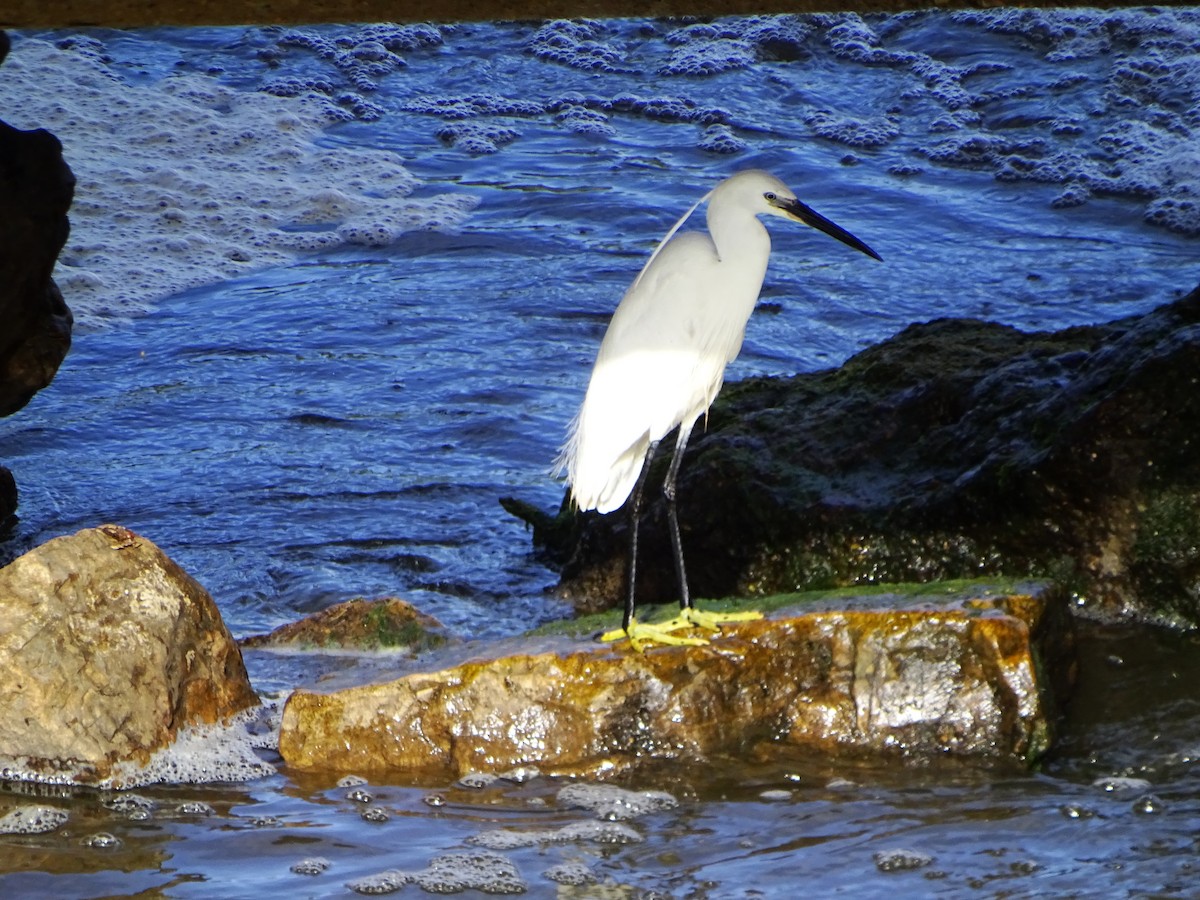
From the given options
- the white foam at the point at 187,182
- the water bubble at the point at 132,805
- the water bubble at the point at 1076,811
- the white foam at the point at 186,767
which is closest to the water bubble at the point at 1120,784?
the water bubble at the point at 1076,811

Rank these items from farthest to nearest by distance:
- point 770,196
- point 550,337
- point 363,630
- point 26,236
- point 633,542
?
point 550,337 → point 26,236 → point 363,630 → point 633,542 → point 770,196

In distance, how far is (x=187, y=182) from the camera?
12203 mm

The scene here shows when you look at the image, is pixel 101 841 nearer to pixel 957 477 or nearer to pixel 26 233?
pixel 26 233

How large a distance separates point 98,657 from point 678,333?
204 cm

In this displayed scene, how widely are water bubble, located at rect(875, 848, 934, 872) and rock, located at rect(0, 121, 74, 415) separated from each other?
4070 mm

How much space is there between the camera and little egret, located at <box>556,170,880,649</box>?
478cm

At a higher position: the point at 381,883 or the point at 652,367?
the point at 652,367

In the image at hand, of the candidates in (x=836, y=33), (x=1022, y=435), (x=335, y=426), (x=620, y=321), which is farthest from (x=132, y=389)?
(x=836, y=33)

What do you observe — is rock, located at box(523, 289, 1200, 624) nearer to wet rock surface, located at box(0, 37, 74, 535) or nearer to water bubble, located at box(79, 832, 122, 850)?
wet rock surface, located at box(0, 37, 74, 535)

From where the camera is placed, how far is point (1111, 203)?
11.4 meters

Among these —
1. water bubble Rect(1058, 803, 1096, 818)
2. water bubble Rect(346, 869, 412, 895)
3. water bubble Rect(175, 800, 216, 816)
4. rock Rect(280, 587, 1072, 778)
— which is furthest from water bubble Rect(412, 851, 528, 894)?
water bubble Rect(1058, 803, 1096, 818)

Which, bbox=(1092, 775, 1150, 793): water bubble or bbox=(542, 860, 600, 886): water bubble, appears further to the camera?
bbox=(1092, 775, 1150, 793): water bubble

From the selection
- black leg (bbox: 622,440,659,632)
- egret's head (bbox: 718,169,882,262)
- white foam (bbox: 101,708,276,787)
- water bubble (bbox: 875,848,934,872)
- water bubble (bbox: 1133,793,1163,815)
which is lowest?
white foam (bbox: 101,708,276,787)

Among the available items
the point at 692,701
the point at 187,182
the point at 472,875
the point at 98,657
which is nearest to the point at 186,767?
the point at 98,657
